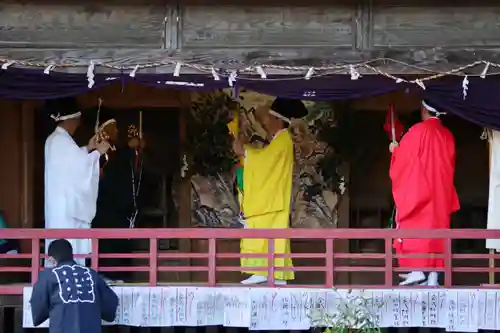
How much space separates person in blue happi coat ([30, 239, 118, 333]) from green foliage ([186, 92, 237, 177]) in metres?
3.31

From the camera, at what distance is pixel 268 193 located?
350 inches

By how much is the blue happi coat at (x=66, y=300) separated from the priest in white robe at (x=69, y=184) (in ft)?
5.44

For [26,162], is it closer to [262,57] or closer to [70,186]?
[70,186]

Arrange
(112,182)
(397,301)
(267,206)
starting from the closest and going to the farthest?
(397,301)
(267,206)
(112,182)

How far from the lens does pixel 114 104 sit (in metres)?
10.3

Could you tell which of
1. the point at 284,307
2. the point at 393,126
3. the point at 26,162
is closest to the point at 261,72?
the point at 393,126

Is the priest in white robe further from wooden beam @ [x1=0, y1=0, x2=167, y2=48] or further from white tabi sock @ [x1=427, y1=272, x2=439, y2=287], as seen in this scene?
white tabi sock @ [x1=427, y1=272, x2=439, y2=287]

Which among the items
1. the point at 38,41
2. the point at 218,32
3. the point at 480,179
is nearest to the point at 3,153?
the point at 38,41

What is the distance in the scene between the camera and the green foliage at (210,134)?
1032 cm

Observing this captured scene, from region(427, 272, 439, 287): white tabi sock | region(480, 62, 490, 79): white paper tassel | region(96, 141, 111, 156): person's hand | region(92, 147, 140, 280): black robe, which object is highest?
region(480, 62, 490, 79): white paper tassel

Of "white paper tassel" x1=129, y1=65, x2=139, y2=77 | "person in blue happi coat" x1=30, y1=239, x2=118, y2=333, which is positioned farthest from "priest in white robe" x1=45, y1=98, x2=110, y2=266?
"person in blue happi coat" x1=30, y1=239, x2=118, y2=333

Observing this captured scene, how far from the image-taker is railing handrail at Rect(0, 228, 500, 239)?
813 centimetres

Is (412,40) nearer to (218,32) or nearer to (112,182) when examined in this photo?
(218,32)

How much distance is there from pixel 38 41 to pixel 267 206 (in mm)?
2633
